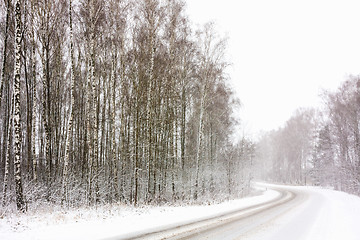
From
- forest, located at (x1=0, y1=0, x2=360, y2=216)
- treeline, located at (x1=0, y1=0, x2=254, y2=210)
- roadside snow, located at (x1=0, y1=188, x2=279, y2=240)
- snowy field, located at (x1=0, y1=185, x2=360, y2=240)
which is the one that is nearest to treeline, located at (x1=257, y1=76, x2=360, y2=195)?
forest, located at (x1=0, y1=0, x2=360, y2=216)

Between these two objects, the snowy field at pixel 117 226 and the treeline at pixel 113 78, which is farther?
the treeline at pixel 113 78

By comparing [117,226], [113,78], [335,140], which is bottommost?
[117,226]

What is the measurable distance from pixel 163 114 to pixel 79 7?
31.6 ft

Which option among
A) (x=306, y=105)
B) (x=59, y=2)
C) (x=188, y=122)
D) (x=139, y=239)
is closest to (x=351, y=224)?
(x=139, y=239)

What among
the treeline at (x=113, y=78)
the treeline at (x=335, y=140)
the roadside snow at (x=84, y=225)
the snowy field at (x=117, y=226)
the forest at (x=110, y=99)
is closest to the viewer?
the roadside snow at (x=84, y=225)

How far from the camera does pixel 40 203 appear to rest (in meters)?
11.6

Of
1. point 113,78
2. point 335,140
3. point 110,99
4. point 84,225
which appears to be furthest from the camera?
point 335,140

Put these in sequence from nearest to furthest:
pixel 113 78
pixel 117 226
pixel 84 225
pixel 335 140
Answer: pixel 84 225, pixel 117 226, pixel 113 78, pixel 335 140


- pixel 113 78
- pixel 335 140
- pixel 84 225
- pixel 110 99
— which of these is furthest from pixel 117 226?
pixel 335 140

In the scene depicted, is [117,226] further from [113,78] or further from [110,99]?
[110,99]

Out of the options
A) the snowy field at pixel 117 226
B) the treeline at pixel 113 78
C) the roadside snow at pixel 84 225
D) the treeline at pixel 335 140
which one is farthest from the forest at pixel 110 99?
the snowy field at pixel 117 226

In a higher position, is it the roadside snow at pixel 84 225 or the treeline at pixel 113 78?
the treeline at pixel 113 78

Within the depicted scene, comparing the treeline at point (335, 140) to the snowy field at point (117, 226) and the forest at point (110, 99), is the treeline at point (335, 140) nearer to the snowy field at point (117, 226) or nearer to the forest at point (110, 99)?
the forest at point (110, 99)

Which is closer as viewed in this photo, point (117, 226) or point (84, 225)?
point (84, 225)
